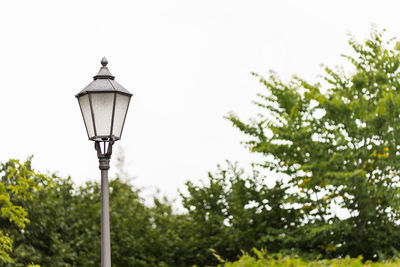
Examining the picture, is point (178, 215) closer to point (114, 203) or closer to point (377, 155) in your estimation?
point (114, 203)

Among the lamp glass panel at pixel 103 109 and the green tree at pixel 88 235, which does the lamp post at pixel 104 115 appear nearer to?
the lamp glass panel at pixel 103 109

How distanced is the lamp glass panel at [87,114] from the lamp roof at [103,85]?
6 cm

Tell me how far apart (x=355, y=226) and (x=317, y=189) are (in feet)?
3.56

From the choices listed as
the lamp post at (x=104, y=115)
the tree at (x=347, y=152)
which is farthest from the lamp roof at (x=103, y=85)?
the tree at (x=347, y=152)

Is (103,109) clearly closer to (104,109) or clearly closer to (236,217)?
(104,109)

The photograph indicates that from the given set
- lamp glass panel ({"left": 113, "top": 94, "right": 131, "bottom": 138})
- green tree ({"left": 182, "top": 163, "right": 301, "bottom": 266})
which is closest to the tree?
green tree ({"left": 182, "top": 163, "right": 301, "bottom": 266})

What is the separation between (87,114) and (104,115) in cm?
20

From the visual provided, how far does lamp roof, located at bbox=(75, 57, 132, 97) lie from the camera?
17.6 ft

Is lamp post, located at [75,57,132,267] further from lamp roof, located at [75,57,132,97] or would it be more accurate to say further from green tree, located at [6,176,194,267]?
green tree, located at [6,176,194,267]

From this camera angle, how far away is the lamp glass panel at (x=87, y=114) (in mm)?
5398

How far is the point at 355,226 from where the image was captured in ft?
36.0

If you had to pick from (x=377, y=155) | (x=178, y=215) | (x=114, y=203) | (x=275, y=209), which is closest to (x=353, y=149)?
(x=377, y=155)

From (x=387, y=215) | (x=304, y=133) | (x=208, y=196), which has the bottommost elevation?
(x=387, y=215)

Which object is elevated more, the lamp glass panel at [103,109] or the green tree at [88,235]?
the lamp glass panel at [103,109]
